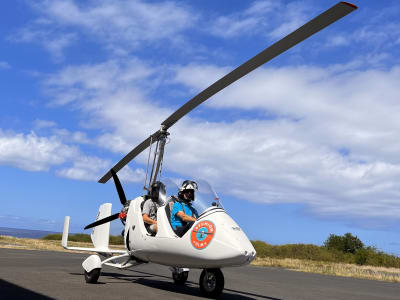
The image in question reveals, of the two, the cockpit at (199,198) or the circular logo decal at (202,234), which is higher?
the cockpit at (199,198)

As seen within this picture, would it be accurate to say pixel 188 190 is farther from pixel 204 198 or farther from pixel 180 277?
pixel 180 277

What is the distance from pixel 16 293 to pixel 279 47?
591 cm

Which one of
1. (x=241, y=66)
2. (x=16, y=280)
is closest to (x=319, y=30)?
(x=241, y=66)

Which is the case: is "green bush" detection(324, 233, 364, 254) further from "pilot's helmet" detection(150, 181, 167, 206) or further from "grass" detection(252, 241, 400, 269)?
"pilot's helmet" detection(150, 181, 167, 206)

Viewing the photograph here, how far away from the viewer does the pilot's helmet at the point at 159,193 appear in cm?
1038

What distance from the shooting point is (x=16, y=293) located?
24.1 feet

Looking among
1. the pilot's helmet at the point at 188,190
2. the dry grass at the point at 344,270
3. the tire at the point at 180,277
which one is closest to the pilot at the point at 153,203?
the pilot's helmet at the point at 188,190

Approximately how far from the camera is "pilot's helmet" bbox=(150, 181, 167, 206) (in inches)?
409

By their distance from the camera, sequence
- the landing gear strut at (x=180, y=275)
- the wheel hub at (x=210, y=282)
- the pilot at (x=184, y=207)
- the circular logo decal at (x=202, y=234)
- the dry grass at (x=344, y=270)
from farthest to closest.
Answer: the dry grass at (x=344, y=270)
the landing gear strut at (x=180, y=275)
the pilot at (x=184, y=207)
the wheel hub at (x=210, y=282)
the circular logo decal at (x=202, y=234)

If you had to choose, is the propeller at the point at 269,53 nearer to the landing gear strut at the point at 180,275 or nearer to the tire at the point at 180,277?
the landing gear strut at the point at 180,275

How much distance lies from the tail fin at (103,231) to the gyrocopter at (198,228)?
44cm

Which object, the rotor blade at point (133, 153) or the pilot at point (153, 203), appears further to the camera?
the rotor blade at point (133, 153)

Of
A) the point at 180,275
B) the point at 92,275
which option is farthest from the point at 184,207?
the point at 180,275

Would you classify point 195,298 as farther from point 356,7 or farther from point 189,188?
point 356,7
